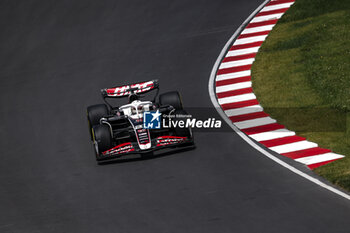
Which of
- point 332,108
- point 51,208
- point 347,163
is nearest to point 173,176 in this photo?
point 51,208

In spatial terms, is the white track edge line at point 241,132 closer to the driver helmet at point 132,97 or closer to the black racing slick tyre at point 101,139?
the driver helmet at point 132,97

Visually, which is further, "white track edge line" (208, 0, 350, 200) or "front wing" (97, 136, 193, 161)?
"front wing" (97, 136, 193, 161)

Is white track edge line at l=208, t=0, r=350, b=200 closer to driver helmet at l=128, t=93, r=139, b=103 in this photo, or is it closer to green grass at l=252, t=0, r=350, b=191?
green grass at l=252, t=0, r=350, b=191

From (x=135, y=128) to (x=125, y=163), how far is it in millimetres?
772

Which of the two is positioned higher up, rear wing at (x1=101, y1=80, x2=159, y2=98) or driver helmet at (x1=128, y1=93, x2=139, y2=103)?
rear wing at (x1=101, y1=80, x2=159, y2=98)

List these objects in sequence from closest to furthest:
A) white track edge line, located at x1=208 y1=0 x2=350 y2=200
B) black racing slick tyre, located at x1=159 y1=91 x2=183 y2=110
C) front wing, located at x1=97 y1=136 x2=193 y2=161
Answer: white track edge line, located at x1=208 y1=0 x2=350 y2=200, front wing, located at x1=97 y1=136 x2=193 y2=161, black racing slick tyre, located at x1=159 y1=91 x2=183 y2=110

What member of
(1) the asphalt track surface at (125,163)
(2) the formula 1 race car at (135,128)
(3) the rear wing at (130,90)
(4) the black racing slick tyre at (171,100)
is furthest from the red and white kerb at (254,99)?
(3) the rear wing at (130,90)

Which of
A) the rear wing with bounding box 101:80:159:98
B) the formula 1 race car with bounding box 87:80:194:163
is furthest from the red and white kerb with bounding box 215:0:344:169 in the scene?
the rear wing with bounding box 101:80:159:98

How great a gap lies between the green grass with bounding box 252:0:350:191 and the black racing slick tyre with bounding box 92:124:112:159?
4226 millimetres

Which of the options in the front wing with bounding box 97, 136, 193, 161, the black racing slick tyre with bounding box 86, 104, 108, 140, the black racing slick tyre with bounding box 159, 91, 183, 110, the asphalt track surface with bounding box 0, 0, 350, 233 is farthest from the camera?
the black racing slick tyre with bounding box 159, 91, 183, 110

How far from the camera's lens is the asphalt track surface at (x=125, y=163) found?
37.7ft

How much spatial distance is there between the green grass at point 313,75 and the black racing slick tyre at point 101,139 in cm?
423

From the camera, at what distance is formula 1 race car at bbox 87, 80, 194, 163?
1429 centimetres

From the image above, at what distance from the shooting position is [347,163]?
42.6ft
